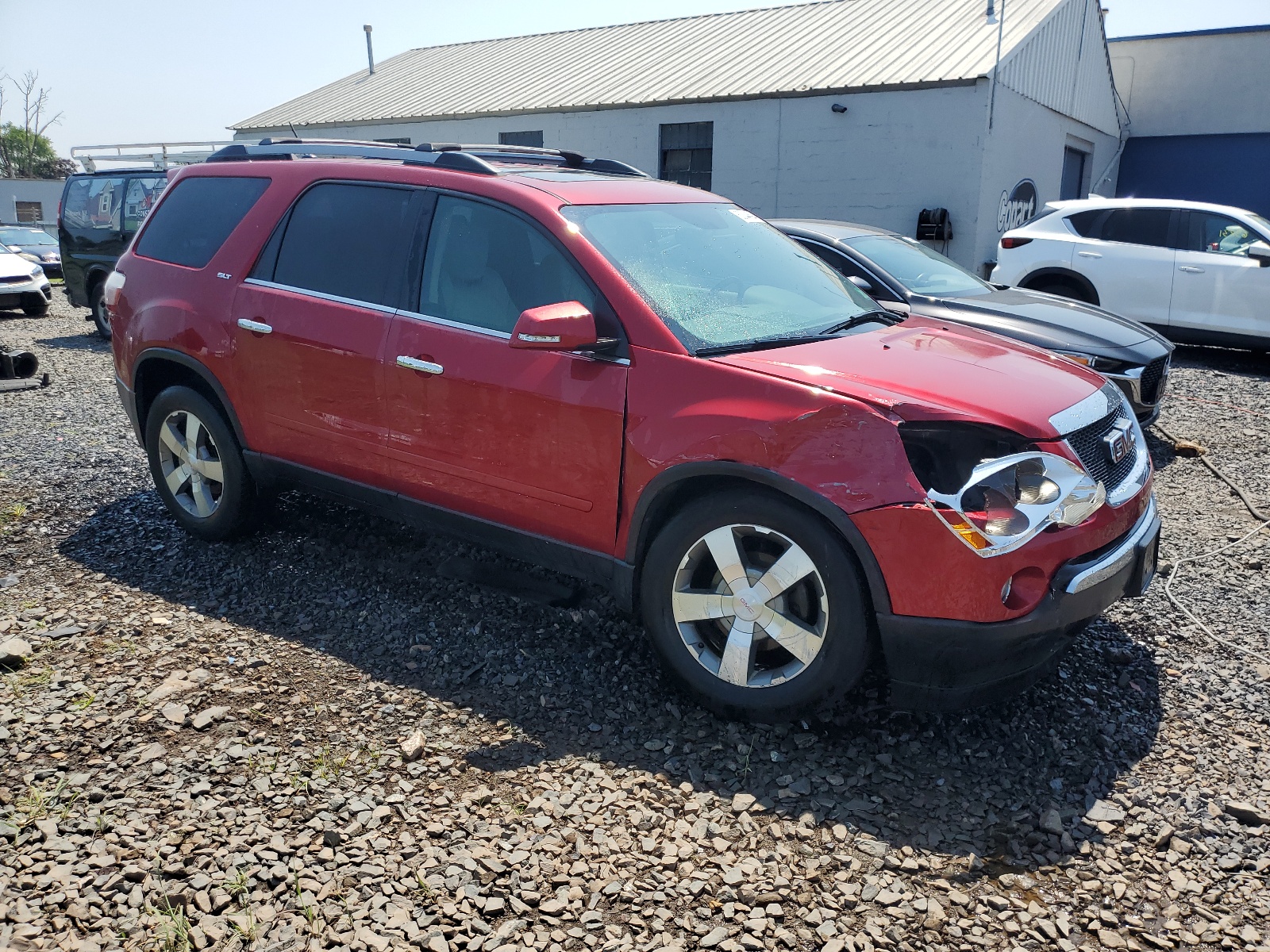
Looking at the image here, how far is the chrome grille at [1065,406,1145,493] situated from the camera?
317 centimetres

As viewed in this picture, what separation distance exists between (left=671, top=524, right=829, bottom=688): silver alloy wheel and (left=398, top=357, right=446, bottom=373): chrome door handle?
4.17 ft

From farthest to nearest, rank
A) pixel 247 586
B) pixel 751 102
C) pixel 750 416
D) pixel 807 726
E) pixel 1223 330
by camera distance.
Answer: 1. pixel 751 102
2. pixel 1223 330
3. pixel 247 586
4. pixel 807 726
5. pixel 750 416

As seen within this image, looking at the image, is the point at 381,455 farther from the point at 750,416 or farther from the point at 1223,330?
the point at 1223,330

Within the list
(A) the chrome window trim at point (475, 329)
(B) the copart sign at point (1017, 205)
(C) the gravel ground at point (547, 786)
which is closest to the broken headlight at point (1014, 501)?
(C) the gravel ground at point (547, 786)

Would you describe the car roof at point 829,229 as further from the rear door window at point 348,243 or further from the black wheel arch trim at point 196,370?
the black wheel arch trim at point 196,370

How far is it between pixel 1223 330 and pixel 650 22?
1607 cm

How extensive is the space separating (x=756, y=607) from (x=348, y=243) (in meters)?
2.42

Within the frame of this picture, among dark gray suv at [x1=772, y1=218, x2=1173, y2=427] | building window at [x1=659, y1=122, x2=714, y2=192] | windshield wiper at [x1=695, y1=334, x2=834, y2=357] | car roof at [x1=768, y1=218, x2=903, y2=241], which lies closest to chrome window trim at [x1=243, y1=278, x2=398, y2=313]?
windshield wiper at [x1=695, y1=334, x2=834, y2=357]

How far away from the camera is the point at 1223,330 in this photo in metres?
10.2

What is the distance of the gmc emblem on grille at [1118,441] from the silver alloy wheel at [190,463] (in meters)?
3.92

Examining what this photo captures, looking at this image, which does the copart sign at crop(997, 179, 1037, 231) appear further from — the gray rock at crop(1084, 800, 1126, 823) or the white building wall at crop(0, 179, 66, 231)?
the white building wall at crop(0, 179, 66, 231)

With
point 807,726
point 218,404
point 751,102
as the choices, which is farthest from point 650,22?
point 807,726

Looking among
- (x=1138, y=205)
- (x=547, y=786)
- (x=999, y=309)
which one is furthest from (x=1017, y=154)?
(x=547, y=786)

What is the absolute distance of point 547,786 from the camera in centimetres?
297
